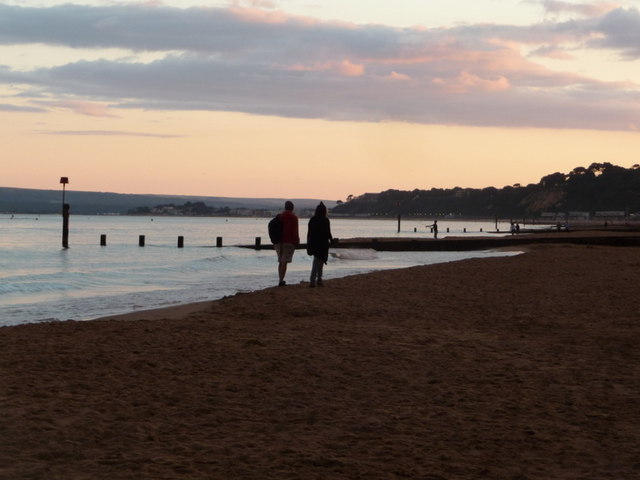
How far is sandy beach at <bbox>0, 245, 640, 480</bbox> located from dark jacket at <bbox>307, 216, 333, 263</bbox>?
3820mm

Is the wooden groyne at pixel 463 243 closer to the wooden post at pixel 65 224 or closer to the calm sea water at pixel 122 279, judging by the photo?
the calm sea water at pixel 122 279

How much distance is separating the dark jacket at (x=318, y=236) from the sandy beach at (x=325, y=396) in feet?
12.5

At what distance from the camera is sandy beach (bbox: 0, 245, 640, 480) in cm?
526

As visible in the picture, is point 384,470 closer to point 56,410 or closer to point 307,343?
point 56,410

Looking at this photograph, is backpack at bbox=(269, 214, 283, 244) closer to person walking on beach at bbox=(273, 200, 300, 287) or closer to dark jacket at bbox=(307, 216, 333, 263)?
person walking on beach at bbox=(273, 200, 300, 287)

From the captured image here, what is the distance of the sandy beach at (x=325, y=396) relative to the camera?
5258 millimetres

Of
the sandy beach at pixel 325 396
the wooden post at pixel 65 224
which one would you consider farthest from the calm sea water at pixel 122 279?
the sandy beach at pixel 325 396

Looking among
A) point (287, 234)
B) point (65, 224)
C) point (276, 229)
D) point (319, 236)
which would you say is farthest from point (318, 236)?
point (65, 224)

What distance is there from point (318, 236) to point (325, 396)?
10016 mm

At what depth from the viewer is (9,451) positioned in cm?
536

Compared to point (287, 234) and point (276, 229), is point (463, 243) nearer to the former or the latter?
point (287, 234)

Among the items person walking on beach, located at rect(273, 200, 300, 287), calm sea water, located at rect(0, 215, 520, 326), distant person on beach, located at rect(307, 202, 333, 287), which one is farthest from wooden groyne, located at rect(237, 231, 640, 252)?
distant person on beach, located at rect(307, 202, 333, 287)

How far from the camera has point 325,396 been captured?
7.17 m

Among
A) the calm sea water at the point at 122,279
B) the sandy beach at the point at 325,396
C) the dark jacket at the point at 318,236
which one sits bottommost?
the calm sea water at the point at 122,279
